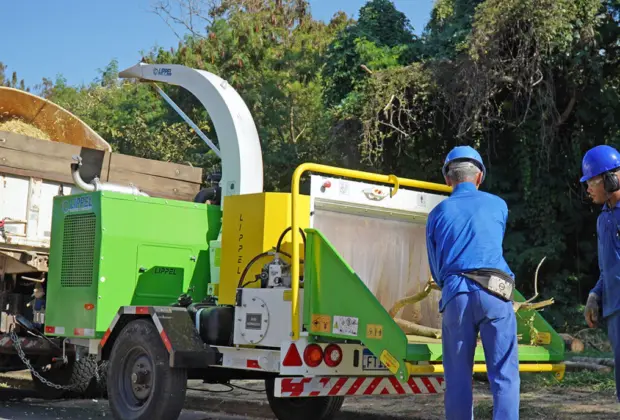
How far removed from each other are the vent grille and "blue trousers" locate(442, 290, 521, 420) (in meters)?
3.76

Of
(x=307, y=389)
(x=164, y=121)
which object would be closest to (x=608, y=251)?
(x=307, y=389)

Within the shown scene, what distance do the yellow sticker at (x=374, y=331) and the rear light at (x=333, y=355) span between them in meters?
0.47

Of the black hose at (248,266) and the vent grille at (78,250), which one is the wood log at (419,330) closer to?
the black hose at (248,266)

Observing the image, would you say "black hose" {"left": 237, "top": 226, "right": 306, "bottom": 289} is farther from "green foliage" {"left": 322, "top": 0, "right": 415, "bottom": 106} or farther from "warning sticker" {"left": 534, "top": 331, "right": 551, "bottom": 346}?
"green foliage" {"left": 322, "top": 0, "right": 415, "bottom": 106}

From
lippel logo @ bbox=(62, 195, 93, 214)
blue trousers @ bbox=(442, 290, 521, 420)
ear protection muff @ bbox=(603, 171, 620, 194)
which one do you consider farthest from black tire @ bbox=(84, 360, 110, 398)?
ear protection muff @ bbox=(603, 171, 620, 194)

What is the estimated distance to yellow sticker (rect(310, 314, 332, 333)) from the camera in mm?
5648

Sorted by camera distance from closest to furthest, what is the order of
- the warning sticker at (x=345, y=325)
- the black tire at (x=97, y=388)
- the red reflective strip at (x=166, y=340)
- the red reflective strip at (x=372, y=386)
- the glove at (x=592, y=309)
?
1. the glove at (x=592, y=309)
2. the warning sticker at (x=345, y=325)
3. the red reflective strip at (x=372, y=386)
4. the red reflective strip at (x=166, y=340)
5. the black tire at (x=97, y=388)

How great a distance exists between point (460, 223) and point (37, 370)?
20.8 ft

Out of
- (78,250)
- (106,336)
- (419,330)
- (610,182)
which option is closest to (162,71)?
(78,250)

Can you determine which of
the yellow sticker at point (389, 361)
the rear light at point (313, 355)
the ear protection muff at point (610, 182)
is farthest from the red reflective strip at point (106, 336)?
the ear protection muff at point (610, 182)

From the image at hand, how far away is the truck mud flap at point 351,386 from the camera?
229 inches

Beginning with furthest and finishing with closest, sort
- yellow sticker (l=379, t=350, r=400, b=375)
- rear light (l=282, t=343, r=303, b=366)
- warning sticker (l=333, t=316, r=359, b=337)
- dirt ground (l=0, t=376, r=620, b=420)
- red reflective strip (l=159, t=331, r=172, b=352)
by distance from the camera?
dirt ground (l=0, t=376, r=620, b=420) < red reflective strip (l=159, t=331, r=172, b=352) < rear light (l=282, t=343, r=303, b=366) < warning sticker (l=333, t=316, r=359, b=337) < yellow sticker (l=379, t=350, r=400, b=375)

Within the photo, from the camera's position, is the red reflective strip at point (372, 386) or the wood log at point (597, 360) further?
the wood log at point (597, 360)

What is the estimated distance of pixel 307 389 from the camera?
5871mm
